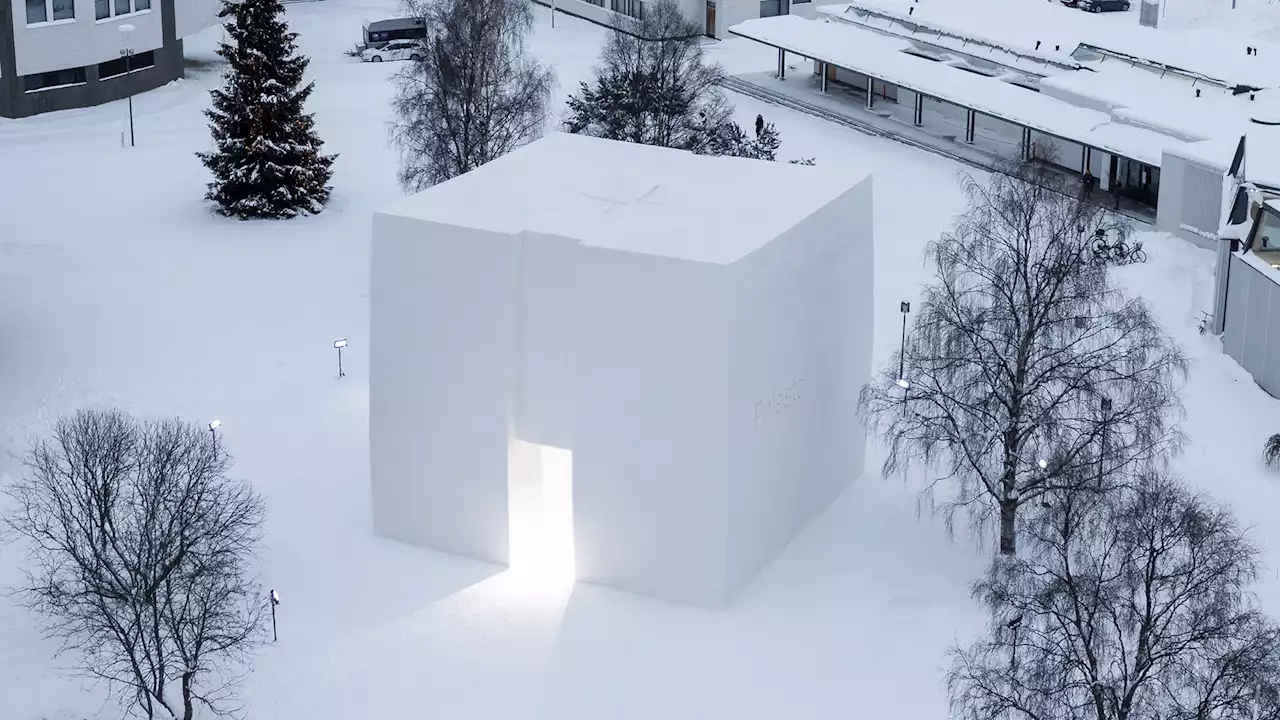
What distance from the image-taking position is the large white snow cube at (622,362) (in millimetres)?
27547

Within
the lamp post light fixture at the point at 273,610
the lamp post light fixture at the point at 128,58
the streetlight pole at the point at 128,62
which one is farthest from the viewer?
the lamp post light fixture at the point at 128,58

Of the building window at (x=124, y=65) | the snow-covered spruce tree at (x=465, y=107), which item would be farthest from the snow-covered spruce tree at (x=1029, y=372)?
the building window at (x=124, y=65)

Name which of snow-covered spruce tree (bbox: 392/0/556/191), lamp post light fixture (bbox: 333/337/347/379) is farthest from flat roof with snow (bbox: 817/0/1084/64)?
lamp post light fixture (bbox: 333/337/347/379)

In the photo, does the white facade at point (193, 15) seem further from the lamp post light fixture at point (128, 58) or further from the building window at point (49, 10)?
the building window at point (49, 10)

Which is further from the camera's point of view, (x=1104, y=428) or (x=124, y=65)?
(x=124, y=65)

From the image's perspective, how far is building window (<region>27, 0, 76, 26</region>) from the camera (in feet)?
168

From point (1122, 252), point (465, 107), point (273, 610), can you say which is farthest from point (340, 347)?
point (1122, 252)

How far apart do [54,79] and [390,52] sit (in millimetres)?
10243

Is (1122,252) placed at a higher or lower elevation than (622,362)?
lower

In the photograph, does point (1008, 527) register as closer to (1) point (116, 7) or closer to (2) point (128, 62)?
(2) point (128, 62)

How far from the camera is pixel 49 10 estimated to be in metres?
51.6

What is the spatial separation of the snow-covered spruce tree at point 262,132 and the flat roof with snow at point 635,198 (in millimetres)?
12104

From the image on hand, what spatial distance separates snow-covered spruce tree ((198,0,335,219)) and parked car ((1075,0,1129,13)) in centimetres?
3191

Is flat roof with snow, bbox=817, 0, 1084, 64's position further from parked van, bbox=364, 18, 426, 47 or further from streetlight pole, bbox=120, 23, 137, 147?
streetlight pole, bbox=120, 23, 137, 147
